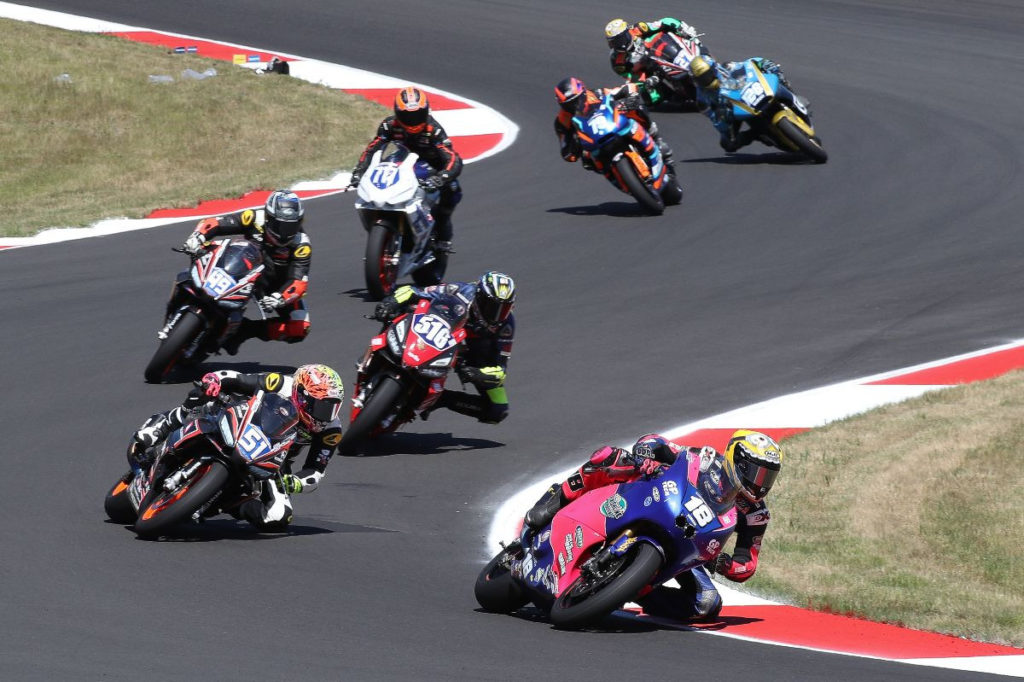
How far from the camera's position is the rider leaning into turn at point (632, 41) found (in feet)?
72.5

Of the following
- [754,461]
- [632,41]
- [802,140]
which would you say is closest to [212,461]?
[754,461]

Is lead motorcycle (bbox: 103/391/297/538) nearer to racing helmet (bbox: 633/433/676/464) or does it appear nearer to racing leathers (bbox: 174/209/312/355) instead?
racing helmet (bbox: 633/433/676/464)

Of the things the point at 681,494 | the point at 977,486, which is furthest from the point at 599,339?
the point at 681,494

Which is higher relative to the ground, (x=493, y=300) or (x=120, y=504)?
(x=493, y=300)

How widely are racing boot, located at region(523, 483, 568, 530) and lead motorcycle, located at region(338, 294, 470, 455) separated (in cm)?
312

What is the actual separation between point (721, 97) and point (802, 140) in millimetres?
1168

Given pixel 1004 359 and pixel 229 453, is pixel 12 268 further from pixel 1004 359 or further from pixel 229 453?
pixel 1004 359

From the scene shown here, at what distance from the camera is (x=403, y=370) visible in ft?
35.4

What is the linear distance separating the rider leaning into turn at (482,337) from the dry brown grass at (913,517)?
2.10 meters

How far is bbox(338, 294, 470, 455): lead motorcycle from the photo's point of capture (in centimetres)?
1078

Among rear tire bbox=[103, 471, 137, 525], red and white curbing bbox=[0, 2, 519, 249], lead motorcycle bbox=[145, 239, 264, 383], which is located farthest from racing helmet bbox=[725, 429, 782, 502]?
red and white curbing bbox=[0, 2, 519, 249]

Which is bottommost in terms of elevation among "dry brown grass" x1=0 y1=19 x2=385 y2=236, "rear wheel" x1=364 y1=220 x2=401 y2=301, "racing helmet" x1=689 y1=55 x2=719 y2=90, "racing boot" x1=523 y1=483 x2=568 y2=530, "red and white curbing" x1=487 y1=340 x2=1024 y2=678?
"dry brown grass" x1=0 y1=19 x2=385 y2=236

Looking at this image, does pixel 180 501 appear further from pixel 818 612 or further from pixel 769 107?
pixel 769 107

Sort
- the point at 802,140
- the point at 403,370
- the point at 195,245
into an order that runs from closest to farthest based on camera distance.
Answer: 1. the point at 403,370
2. the point at 195,245
3. the point at 802,140
